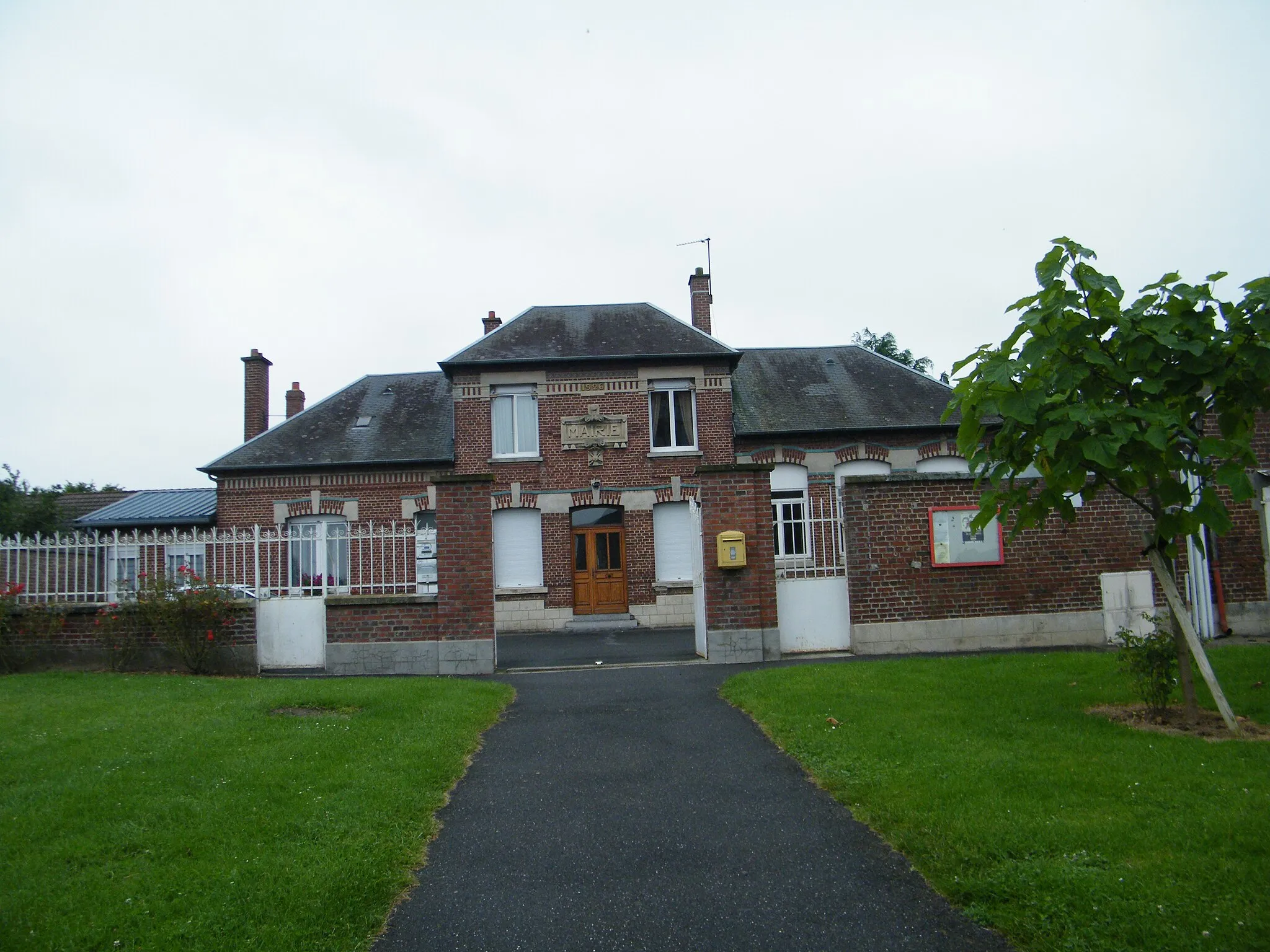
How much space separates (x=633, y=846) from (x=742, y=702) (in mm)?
3753

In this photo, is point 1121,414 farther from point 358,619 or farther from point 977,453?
point 358,619

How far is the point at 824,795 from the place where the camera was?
19.2 ft

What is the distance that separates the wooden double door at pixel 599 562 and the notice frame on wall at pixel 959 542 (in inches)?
376

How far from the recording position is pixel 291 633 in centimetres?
1155

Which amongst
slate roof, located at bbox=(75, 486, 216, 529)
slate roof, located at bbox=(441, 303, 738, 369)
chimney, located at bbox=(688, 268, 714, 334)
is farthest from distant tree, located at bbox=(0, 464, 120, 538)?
chimney, located at bbox=(688, 268, 714, 334)

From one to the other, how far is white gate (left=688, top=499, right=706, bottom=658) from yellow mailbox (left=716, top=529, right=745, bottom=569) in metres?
0.36

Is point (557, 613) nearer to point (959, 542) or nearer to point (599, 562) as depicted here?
point (599, 562)

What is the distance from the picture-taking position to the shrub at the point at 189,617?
11344 millimetres

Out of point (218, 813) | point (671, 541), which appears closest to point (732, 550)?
point (218, 813)

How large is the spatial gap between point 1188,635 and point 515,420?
15978 millimetres

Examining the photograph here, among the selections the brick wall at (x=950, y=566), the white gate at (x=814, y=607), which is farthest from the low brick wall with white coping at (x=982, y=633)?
the white gate at (x=814, y=607)

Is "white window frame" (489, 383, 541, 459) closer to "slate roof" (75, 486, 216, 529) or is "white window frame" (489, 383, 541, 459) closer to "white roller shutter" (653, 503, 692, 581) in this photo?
"white roller shutter" (653, 503, 692, 581)

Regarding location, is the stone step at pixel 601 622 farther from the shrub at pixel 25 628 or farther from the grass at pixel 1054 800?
the grass at pixel 1054 800

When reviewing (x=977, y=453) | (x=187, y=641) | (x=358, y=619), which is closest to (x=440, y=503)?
(x=358, y=619)
